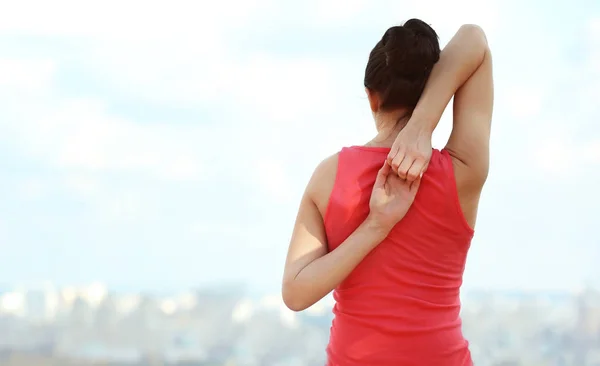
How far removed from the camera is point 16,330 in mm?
7195

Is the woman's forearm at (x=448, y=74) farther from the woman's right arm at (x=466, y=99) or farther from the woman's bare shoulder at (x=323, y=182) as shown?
the woman's bare shoulder at (x=323, y=182)

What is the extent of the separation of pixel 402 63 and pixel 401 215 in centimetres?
34

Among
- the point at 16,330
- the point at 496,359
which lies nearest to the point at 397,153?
the point at 496,359

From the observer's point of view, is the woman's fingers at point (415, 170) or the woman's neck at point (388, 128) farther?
the woman's neck at point (388, 128)

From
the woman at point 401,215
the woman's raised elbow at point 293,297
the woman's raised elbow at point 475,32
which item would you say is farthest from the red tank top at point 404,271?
the woman's raised elbow at point 475,32

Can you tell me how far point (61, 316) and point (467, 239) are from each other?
598cm

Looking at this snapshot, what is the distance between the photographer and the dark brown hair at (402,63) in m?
1.79

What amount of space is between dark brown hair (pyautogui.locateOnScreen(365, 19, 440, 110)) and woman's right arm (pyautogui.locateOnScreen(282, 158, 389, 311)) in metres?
0.20

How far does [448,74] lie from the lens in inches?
72.1

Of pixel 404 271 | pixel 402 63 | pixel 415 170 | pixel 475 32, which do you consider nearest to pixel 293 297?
pixel 404 271

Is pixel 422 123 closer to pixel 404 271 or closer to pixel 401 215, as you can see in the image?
pixel 401 215

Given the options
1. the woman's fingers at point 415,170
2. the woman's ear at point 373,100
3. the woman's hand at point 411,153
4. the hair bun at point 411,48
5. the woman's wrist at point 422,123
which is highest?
the hair bun at point 411,48

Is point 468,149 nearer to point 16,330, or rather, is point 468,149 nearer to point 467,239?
point 467,239

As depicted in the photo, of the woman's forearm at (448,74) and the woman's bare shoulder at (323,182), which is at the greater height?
the woman's forearm at (448,74)
